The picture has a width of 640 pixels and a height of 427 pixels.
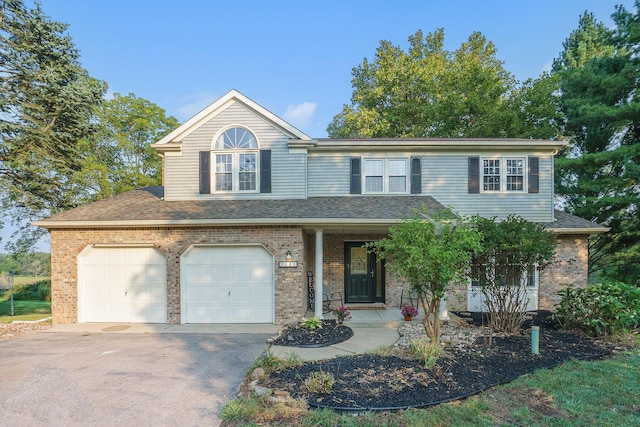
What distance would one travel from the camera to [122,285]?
862 centimetres

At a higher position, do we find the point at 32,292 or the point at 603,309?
the point at 603,309

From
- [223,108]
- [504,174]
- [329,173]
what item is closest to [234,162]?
[223,108]

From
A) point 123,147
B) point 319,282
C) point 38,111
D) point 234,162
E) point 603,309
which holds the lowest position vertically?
point 603,309

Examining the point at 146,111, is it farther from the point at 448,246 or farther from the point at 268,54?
the point at 448,246

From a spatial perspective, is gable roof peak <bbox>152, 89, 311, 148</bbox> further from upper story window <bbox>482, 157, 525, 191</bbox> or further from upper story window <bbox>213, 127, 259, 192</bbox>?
upper story window <bbox>482, 157, 525, 191</bbox>

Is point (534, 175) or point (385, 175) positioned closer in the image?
point (534, 175)

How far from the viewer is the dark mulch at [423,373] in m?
4.03

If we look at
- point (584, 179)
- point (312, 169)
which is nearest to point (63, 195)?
point (312, 169)

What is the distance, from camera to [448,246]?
17.6 ft

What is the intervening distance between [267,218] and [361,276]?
4.28 metres

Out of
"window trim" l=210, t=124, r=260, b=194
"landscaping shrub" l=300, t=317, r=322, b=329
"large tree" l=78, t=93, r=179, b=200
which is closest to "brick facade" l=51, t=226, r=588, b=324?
"landscaping shrub" l=300, t=317, r=322, b=329

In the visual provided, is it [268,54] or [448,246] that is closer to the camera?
[448,246]

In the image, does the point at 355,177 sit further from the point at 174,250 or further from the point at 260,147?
the point at 174,250

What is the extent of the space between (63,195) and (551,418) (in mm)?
19607
